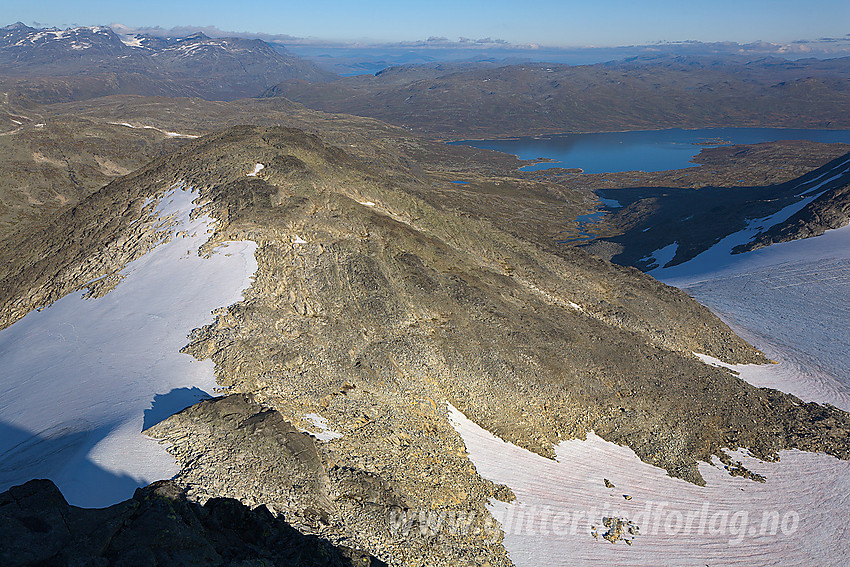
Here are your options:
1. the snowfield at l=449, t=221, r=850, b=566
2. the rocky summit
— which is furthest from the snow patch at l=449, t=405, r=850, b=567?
the rocky summit

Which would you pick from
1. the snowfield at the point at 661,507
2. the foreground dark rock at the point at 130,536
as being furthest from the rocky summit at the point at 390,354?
the foreground dark rock at the point at 130,536

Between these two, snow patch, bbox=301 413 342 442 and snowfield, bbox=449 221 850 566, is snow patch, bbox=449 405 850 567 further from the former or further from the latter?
snow patch, bbox=301 413 342 442

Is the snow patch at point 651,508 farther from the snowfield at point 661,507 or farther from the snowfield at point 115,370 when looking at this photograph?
the snowfield at point 115,370

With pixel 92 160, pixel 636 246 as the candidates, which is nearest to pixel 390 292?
pixel 636 246

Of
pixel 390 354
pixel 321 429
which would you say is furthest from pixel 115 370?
pixel 390 354

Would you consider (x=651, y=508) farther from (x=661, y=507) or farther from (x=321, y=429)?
(x=321, y=429)

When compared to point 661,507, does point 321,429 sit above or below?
above
